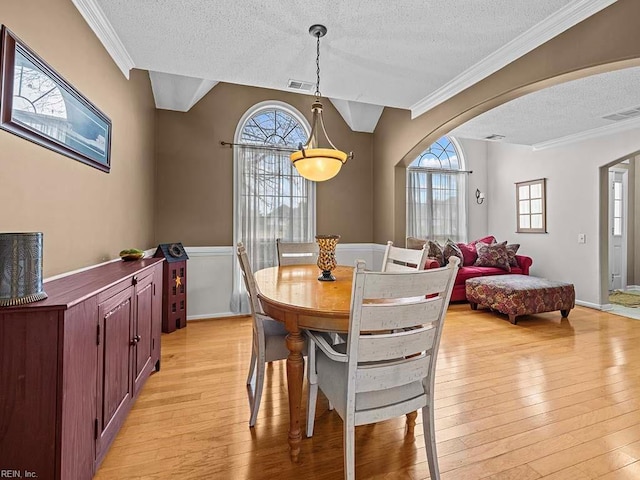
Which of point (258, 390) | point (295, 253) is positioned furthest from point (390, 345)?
point (295, 253)

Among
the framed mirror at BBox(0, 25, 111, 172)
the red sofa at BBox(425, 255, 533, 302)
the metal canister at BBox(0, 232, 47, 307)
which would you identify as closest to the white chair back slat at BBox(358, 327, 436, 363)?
the metal canister at BBox(0, 232, 47, 307)

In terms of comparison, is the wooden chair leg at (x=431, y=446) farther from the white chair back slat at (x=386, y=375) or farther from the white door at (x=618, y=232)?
the white door at (x=618, y=232)

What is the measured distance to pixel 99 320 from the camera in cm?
144

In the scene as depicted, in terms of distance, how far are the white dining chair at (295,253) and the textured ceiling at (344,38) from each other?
5.40ft

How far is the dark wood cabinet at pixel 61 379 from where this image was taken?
110cm

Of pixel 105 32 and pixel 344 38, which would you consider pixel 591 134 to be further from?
pixel 105 32

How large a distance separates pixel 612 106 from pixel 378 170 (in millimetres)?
2757

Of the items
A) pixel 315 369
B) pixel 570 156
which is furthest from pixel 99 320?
pixel 570 156

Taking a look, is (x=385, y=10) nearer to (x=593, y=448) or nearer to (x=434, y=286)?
(x=434, y=286)

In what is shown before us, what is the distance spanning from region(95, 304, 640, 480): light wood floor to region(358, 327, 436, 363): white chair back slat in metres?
0.67

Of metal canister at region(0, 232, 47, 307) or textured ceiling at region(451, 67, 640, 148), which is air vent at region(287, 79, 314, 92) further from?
metal canister at region(0, 232, 47, 307)

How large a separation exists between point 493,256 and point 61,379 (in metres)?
5.61

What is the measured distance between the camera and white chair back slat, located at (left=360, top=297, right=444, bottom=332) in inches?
48.6

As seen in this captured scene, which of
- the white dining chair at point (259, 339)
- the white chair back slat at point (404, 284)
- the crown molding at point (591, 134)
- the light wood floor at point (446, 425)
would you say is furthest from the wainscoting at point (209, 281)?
the crown molding at point (591, 134)
